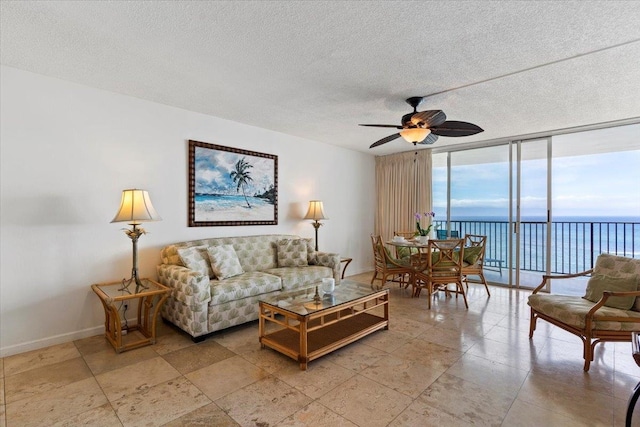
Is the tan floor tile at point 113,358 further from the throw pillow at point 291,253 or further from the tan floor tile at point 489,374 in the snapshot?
the tan floor tile at point 489,374

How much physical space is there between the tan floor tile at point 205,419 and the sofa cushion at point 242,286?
1.18m

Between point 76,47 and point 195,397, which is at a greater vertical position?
point 76,47

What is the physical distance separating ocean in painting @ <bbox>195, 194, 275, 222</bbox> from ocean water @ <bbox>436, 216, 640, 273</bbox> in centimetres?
357

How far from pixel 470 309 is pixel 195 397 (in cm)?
335

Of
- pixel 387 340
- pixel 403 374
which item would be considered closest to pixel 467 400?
pixel 403 374

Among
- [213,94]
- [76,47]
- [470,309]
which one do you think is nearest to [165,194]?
[213,94]

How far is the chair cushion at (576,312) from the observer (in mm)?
2314

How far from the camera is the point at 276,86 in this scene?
3.00 m

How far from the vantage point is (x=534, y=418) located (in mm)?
1784

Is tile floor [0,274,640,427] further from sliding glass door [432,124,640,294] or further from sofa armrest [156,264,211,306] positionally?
sliding glass door [432,124,640,294]

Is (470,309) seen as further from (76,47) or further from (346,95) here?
(76,47)

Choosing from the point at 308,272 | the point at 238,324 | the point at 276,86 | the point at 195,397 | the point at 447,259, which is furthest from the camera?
the point at 447,259

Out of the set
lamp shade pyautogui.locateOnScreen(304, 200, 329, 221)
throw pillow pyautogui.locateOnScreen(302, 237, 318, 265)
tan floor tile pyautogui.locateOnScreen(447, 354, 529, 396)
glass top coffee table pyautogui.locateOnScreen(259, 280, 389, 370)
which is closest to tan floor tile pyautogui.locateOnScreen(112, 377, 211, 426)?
glass top coffee table pyautogui.locateOnScreen(259, 280, 389, 370)

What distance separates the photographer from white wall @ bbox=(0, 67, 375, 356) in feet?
8.69
